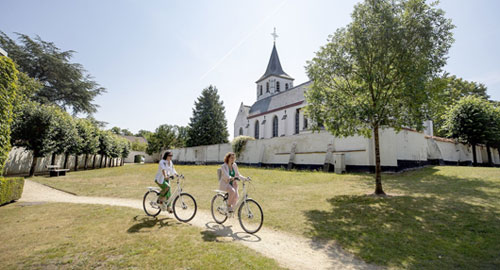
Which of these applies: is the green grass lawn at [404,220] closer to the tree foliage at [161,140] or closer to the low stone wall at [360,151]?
the low stone wall at [360,151]

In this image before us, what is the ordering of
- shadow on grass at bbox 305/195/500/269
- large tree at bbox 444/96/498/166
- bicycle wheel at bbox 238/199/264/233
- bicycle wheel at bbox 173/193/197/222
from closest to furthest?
1. shadow on grass at bbox 305/195/500/269
2. bicycle wheel at bbox 238/199/264/233
3. bicycle wheel at bbox 173/193/197/222
4. large tree at bbox 444/96/498/166

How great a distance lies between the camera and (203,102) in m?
48.5

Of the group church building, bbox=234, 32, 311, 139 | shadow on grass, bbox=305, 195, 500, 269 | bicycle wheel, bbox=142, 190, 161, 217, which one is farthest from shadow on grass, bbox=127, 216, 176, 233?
church building, bbox=234, 32, 311, 139

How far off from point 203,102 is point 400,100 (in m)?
43.0

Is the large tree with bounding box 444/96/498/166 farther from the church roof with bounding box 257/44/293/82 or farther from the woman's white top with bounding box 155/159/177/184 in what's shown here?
the church roof with bounding box 257/44/293/82

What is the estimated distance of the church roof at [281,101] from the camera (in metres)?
36.0

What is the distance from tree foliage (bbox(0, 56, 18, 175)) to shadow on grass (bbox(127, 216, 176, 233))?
205 inches

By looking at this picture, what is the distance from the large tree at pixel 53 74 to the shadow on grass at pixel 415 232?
31.5 m

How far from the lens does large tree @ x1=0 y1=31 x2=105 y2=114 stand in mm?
24683

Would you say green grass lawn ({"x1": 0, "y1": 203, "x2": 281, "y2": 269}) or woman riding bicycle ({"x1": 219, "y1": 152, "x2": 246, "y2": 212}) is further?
woman riding bicycle ({"x1": 219, "y1": 152, "x2": 246, "y2": 212})

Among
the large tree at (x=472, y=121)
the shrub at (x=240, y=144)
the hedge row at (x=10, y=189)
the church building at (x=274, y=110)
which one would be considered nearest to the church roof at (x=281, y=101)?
the church building at (x=274, y=110)

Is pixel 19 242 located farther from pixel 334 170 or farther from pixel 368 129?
pixel 334 170

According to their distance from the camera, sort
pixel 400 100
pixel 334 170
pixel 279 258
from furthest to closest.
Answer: pixel 334 170, pixel 400 100, pixel 279 258

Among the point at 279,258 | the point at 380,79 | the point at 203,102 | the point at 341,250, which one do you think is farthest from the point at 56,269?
the point at 203,102
